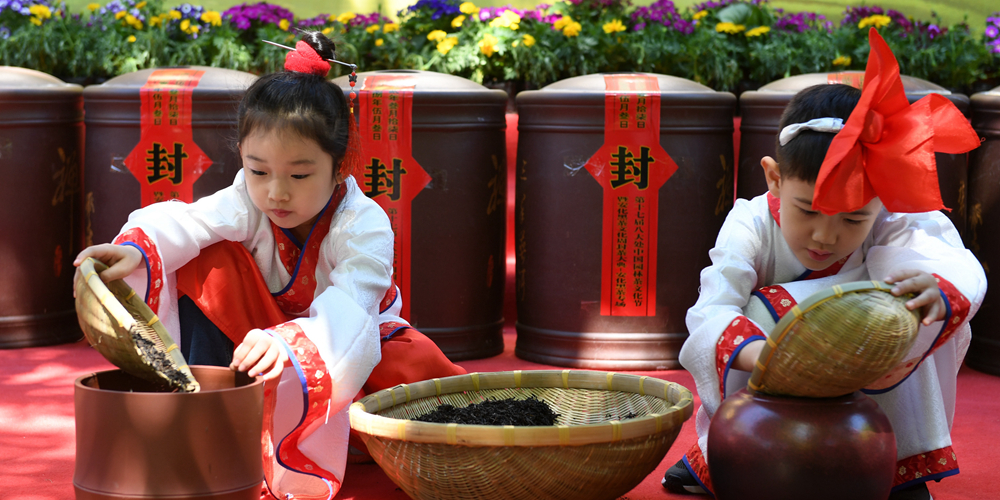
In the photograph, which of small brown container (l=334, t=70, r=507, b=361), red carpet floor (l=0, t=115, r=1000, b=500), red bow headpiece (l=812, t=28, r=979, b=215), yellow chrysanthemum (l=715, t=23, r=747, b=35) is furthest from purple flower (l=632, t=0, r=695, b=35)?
→ red bow headpiece (l=812, t=28, r=979, b=215)

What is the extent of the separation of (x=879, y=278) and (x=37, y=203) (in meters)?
2.68

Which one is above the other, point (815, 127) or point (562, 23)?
point (562, 23)

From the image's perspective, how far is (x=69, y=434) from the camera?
6.79 feet

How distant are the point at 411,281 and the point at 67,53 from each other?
2365 millimetres

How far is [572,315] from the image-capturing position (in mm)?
2932

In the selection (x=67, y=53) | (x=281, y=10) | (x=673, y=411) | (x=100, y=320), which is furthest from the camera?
(x=281, y=10)

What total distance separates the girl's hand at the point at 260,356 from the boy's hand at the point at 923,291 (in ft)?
3.10

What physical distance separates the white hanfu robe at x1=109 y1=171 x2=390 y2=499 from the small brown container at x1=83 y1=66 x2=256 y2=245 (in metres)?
1.06

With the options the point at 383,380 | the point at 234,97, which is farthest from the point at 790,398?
the point at 234,97

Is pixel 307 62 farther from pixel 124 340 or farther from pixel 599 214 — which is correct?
pixel 599 214

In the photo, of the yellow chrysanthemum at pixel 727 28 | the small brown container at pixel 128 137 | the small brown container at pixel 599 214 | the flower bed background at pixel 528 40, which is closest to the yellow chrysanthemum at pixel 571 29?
the flower bed background at pixel 528 40

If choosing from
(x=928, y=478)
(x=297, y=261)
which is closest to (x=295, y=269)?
(x=297, y=261)

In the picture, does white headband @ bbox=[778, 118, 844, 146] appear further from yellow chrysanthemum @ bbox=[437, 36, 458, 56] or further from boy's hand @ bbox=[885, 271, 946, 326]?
yellow chrysanthemum @ bbox=[437, 36, 458, 56]

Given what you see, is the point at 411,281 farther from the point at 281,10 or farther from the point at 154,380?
the point at 281,10
